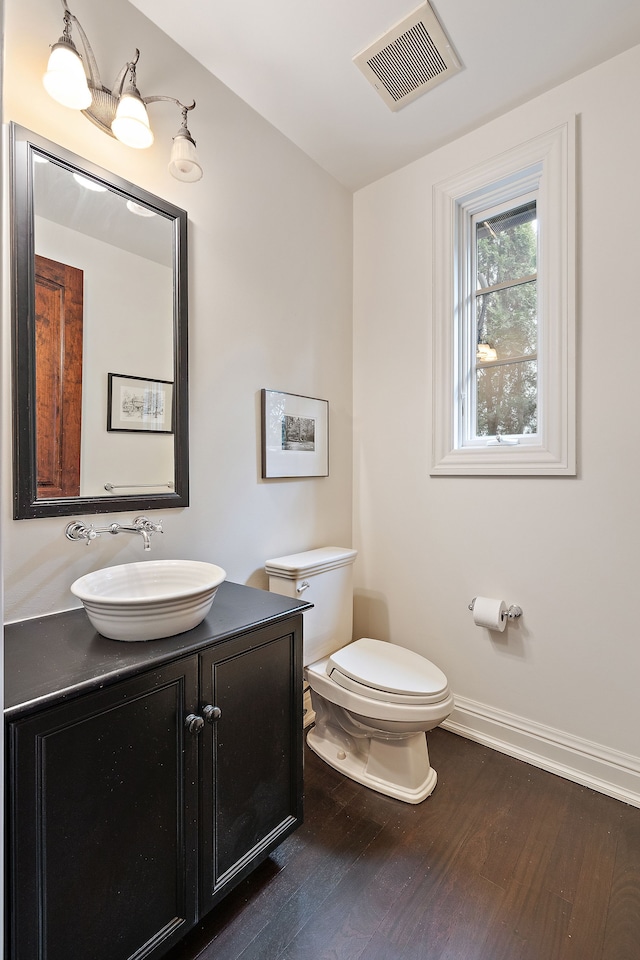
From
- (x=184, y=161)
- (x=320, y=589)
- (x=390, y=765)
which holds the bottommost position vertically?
(x=390, y=765)

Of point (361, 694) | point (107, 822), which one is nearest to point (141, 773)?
point (107, 822)

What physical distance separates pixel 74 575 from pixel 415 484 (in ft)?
4.98

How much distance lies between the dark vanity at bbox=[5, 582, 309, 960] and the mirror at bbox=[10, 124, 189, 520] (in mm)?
428

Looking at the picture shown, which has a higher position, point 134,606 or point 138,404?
point 138,404

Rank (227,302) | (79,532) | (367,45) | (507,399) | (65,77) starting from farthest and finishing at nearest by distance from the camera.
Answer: (507,399), (227,302), (367,45), (79,532), (65,77)

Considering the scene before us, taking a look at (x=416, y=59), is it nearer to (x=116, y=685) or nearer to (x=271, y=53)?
(x=271, y=53)

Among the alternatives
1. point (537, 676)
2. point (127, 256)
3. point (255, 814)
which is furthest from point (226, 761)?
point (127, 256)

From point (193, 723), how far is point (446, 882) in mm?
931

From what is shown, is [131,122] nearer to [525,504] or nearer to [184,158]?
[184,158]

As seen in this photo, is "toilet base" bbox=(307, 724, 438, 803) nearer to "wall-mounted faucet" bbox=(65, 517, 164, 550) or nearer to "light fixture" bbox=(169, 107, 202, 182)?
"wall-mounted faucet" bbox=(65, 517, 164, 550)

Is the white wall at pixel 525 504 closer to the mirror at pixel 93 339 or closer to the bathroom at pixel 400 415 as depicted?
the bathroom at pixel 400 415

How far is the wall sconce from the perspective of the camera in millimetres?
1161

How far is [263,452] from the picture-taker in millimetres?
1905

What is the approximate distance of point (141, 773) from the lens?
0.98 m
